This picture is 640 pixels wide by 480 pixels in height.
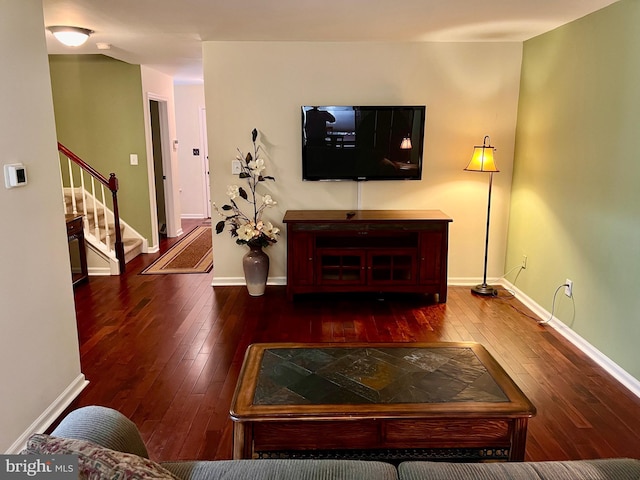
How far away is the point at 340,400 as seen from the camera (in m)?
1.97

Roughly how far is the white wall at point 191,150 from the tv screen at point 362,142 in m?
4.49

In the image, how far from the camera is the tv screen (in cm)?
452

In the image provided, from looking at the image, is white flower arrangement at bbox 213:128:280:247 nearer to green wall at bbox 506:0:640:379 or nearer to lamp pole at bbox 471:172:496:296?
lamp pole at bbox 471:172:496:296

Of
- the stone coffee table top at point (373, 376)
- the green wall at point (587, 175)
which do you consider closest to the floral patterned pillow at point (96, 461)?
the stone coffee table top at point (373, 376)

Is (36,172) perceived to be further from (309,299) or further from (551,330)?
(551,330)

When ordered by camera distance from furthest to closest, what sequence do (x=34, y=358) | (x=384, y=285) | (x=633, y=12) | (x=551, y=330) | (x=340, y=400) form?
(x=384, y=285)
(x=551, y=330)
(x=633, y=12)
(x=34, y=358)
(x=340, y=400)

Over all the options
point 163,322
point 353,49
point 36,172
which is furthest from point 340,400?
point 353,49

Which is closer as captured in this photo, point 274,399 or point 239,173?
point 274,399

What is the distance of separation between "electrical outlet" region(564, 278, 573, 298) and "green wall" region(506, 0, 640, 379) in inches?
1.6

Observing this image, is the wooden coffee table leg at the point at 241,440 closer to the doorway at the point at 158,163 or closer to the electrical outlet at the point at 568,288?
the electrical outlet at the point at 568,288

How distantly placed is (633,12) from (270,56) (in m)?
2.81

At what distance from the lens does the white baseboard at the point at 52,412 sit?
7.64ft

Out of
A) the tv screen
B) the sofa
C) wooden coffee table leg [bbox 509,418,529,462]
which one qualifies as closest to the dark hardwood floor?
wooden coffee table leg [bbox 509,418,529,462]

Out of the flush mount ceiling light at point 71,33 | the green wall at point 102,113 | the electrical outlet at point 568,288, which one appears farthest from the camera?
the green wall at point 102,113
